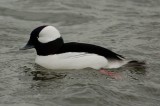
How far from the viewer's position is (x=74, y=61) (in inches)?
364

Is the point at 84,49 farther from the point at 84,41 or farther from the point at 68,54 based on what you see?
the point at 84,41

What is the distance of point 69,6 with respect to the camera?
15.5m

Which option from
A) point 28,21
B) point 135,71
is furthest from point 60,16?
point 135,71

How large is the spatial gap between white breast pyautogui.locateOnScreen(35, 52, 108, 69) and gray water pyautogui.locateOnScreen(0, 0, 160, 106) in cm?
12

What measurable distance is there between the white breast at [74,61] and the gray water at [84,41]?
0.41 feet

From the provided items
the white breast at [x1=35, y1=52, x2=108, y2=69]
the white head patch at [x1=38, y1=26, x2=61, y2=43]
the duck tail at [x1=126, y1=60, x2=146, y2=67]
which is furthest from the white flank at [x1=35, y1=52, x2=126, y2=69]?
the duck tail at [x1=126, y1=60, x2=146, y2=67]

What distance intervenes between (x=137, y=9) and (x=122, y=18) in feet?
3.93

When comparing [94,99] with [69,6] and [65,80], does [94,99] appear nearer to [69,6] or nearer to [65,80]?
[65,80]

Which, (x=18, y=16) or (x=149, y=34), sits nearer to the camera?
(x=149, y=34)

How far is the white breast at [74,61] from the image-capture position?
9227 millimetres

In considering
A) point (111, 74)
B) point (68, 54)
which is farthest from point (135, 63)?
point (68, 54)

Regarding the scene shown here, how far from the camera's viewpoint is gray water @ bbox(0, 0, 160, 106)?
7992 mm

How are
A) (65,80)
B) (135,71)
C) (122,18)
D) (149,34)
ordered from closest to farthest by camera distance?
(65,80), (135,71), (149,34), (122,18)

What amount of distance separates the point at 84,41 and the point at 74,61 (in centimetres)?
273
